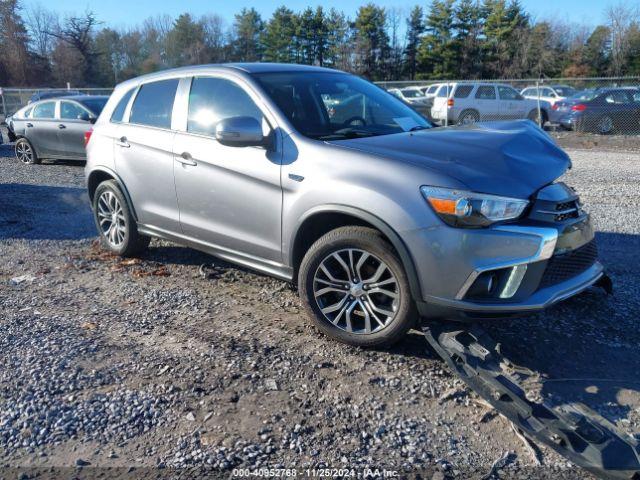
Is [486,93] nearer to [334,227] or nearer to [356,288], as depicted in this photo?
[334,227]

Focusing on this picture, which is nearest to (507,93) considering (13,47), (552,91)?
(552,91)

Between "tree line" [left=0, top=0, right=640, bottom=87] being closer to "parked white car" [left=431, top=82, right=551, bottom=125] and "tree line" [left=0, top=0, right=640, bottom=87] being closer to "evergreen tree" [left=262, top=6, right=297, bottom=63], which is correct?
"evergreen tree" [left=262, top=6, right=297, bottom=63]

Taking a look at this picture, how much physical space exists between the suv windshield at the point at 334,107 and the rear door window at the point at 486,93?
1673 centimetres

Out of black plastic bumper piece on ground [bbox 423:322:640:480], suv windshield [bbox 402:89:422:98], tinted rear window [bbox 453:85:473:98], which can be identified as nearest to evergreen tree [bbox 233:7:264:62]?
suv windshield [bbox 402:89:422:98]

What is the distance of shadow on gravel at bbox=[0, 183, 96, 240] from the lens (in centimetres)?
712

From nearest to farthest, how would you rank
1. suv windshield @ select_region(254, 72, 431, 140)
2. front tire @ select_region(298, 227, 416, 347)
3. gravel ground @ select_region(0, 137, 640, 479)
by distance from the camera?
gravel ground @ select_region(0, 137, 640, 479) → front tire @ select_region(298, 227, 416, 347) → suv windshield @ select_region(254, 72, 431, 140)

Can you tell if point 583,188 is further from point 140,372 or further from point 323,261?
point 140,372

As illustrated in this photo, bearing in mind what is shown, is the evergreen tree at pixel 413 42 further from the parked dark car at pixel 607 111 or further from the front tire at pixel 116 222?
the front tire at pixel 116 222

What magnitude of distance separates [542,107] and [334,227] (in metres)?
19.1

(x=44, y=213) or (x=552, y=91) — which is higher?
(x=552, y=91)

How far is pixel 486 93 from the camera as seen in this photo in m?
20.6

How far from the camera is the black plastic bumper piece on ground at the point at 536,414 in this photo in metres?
2.59

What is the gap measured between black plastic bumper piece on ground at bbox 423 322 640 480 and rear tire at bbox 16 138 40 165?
12.6 meters

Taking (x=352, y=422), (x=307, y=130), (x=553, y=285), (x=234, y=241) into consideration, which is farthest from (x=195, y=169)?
(x=553, y=285)
